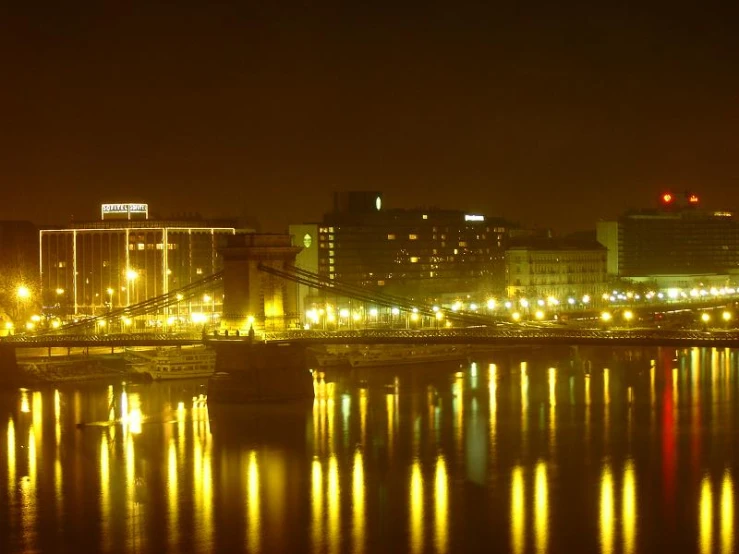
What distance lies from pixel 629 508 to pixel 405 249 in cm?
3119

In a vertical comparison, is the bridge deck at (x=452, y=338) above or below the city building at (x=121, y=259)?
below

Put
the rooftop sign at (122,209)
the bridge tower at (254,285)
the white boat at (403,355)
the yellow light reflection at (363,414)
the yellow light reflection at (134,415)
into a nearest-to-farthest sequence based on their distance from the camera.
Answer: the yellow light reflection at (363,414), the yellow light reflection at (134,415), the bridge tower at (254,285), the white boat at (403,355), the rooftop sign at (122,209)

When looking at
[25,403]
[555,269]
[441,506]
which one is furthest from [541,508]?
[555,269]

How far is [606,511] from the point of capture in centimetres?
1448

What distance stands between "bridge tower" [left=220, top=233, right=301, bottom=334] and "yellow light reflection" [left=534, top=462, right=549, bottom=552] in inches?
341

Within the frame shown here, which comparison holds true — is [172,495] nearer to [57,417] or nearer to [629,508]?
[629,508]

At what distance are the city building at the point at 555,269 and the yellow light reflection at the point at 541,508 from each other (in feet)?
98.7

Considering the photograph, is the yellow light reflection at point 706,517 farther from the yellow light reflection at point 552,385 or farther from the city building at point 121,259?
the city building at point 121,259

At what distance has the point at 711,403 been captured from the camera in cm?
2195

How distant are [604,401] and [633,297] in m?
29.2

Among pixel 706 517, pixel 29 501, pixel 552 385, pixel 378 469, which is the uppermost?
pixel 552 385

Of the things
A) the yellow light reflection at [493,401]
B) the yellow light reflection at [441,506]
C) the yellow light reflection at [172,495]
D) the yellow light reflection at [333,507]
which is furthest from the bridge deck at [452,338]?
the yellow light reflection at [333,507]

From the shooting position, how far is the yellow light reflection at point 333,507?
13.6 meters

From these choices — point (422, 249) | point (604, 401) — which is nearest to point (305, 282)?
point (604, 401)
